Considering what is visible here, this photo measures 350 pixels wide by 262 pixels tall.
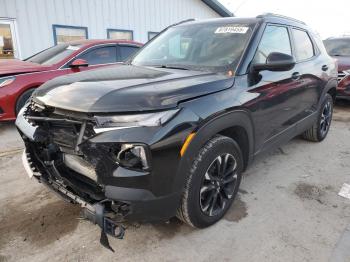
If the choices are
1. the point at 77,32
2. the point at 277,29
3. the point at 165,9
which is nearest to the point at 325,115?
the point at 277,29

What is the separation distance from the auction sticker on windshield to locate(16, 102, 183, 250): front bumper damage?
180cm

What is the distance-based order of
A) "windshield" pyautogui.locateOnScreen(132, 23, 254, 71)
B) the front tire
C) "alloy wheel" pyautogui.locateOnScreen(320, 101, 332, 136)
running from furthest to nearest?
"alloy wheel" pyautogui.locateOnScreen(320, 101, 332, 136) < "windshield" pyautogui.locateOnScreen(132, 23, 254, 71) < the front tire

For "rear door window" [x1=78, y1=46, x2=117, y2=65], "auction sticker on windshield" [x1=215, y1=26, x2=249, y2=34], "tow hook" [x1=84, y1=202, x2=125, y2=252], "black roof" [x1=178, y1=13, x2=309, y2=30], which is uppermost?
"black roof" [x1=178, y1=13, x2=309, y2=30]

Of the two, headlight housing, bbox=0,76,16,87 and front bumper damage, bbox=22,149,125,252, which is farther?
headlight housing, bbox=0,76,16,87

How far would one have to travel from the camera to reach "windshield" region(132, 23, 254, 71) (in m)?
2.84

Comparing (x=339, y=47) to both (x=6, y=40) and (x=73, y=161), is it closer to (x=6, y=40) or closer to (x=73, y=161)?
(x=73, y=161)

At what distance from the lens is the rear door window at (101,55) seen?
19.7 ft

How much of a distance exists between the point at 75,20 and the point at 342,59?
7.84 m

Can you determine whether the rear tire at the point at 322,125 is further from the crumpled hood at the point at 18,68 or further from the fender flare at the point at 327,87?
the crumpled hood at the point at 18,68

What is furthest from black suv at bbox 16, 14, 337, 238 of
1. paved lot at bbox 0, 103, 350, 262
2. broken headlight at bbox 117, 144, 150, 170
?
paved lot at bbox 0, 103, 350, 262

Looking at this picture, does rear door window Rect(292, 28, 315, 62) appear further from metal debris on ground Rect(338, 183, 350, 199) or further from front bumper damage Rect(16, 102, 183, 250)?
front bumper damage Rect(16, 102, 183, 250)

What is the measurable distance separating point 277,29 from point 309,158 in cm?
196

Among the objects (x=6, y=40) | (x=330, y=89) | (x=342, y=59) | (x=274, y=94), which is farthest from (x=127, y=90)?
(x=6, y=40)

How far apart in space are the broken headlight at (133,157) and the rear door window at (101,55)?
4510 millimetres
